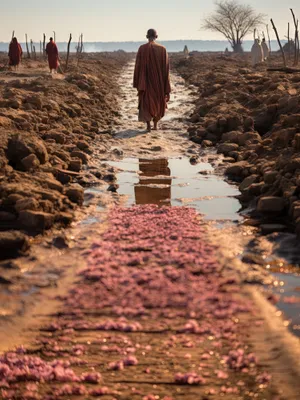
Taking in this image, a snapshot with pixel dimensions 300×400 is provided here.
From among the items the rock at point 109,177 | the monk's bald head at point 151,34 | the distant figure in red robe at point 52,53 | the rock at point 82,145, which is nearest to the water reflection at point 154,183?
the rock at point 109,177

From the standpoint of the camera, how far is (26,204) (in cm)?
495

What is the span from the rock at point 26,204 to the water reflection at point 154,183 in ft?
4.40

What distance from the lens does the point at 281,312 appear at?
3445 millimetres

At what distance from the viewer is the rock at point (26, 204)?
4.94 m

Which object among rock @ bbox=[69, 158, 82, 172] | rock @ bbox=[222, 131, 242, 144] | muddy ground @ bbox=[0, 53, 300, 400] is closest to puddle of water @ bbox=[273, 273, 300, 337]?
muddy ground @ bbox=[0, 53, 300, 400]

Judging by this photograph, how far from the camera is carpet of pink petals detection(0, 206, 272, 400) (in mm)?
2713

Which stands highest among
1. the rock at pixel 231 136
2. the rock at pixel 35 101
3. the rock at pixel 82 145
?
the rock at pixel 35 101

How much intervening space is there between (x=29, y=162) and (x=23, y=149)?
0.27m

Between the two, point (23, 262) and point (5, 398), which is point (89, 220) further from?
point (5, 398)

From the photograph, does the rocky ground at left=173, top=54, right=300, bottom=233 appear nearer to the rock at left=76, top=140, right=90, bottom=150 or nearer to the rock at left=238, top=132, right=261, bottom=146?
the rock at left=238, top=132, right=261, bottom=146

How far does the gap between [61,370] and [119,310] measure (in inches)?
28.4

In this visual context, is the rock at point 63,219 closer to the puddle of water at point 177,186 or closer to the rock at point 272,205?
the puddle of water at point 177,186

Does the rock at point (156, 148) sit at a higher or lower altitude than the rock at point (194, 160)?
higher

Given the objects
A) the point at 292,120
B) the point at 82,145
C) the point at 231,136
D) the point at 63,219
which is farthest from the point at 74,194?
the point at 231,136
